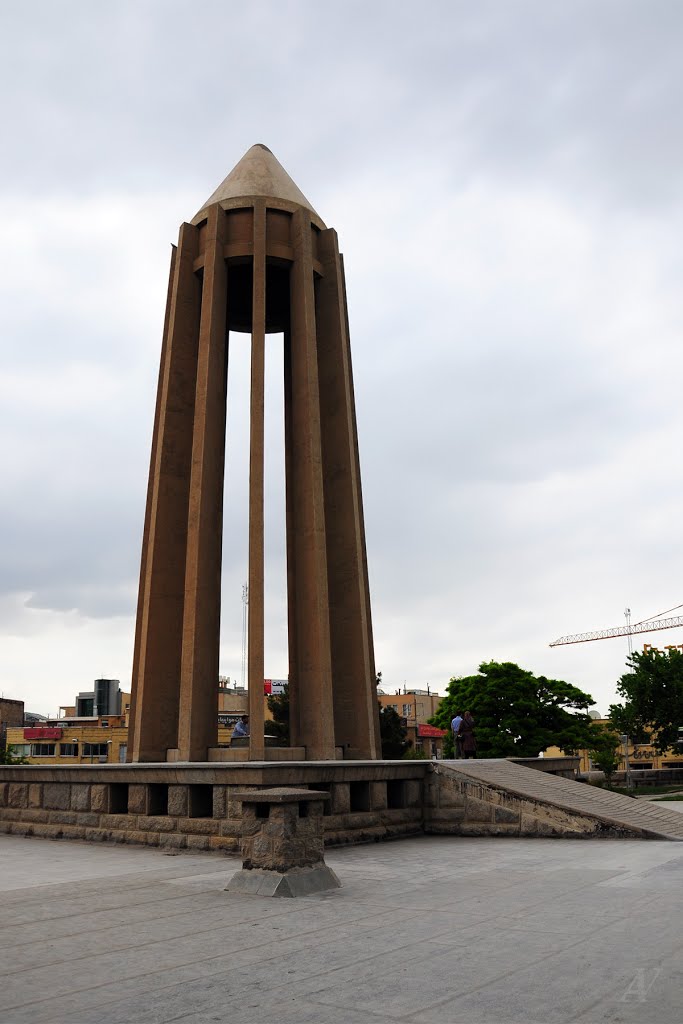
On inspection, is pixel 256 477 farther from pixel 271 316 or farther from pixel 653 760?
pixel 653 760

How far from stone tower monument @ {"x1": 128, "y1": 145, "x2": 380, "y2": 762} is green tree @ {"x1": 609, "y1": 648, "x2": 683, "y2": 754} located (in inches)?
1228

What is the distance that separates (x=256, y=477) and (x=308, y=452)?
1.53 metres

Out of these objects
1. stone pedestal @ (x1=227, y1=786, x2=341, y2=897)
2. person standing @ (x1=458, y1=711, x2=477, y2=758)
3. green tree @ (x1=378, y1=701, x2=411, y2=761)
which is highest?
green tree @ (x1=378, y1=701, x2=411, y2=761)

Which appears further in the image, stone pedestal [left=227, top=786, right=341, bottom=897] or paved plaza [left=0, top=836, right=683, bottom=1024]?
stone pedestal [left=227, top=786, right=341, bottom=897]

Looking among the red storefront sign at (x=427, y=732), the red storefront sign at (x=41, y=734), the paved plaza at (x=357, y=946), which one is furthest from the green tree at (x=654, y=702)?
the red storefront sign at (x=41, y=734)

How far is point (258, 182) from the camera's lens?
18.9 meters

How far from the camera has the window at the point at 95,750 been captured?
7369cm

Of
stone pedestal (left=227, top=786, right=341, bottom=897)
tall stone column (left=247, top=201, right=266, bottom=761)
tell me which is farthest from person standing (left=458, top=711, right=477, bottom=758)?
stone pedestal (left=227, top=786, right=341, bottom=897)

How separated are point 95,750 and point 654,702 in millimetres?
48751

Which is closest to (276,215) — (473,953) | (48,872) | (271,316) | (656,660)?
(271,316)

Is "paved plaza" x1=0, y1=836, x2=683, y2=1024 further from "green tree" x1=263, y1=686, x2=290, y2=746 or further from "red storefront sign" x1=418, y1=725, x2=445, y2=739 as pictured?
"red storefront sign" x1=418, y1=725, x2=445, y2=739

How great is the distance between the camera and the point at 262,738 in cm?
1524

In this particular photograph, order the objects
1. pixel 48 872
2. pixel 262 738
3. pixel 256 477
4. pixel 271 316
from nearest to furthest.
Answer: pixel 48 872, pixel 262 738, pixel 256 477, pixel 271 316

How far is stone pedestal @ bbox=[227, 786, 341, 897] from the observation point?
7.48 m
